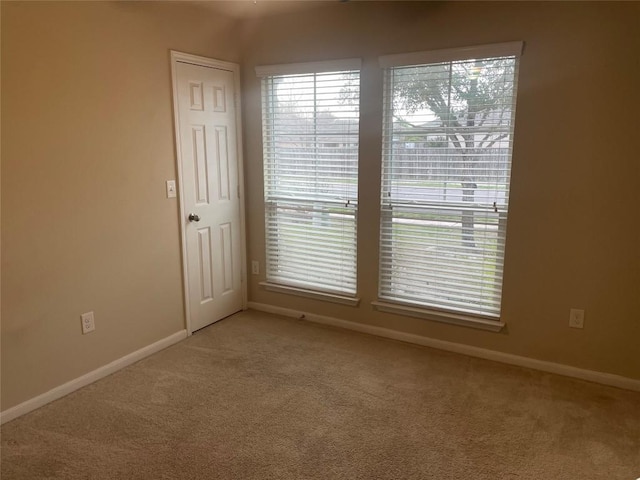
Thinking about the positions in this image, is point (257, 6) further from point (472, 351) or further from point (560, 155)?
point (472, 351)

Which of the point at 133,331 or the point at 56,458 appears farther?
the point at 133,331

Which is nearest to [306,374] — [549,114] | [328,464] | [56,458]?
[328,464]

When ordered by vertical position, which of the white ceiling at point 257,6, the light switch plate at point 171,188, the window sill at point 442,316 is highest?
the white ceiling at point 257,6

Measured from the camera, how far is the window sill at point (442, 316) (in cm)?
314

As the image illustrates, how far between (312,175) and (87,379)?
211 centimetres

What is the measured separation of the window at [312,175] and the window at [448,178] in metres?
0.30

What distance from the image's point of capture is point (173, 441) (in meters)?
2.30

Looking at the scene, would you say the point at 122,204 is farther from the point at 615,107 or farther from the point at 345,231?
the point at 615,107

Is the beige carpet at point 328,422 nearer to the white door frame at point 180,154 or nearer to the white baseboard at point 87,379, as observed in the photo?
the white baseboard at point 87,379

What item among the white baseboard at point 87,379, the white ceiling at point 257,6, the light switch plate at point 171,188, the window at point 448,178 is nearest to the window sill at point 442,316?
the window at point 448,178

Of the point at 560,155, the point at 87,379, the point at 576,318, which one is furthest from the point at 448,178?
Answer: the point at 87,379

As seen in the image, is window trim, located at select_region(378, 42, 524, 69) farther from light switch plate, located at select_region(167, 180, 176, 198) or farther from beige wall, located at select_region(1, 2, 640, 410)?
light switch plate, located at select_region(167, 180, 176, 198)

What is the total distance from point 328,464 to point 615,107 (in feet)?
8.10

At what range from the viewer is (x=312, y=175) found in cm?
367
